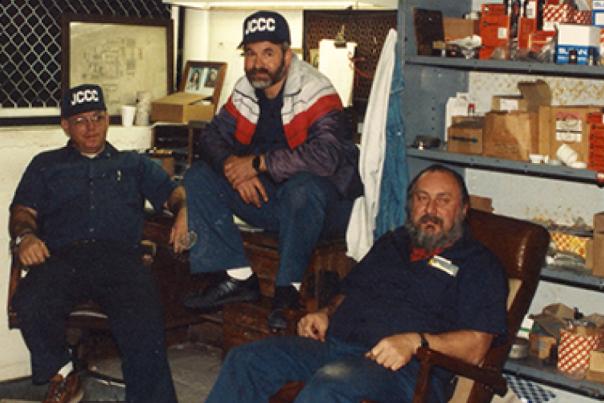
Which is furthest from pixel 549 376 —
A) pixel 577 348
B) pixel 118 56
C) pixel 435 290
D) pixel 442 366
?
pixel 118 56

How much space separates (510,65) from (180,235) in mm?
1562

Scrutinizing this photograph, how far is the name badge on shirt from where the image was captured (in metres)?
3.71

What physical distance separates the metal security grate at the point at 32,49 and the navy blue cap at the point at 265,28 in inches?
57.1

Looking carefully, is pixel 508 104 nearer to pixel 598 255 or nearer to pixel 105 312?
pixel 598 255

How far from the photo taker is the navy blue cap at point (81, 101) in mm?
4863

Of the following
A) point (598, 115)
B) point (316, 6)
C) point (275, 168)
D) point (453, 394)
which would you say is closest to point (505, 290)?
point (453, 394)

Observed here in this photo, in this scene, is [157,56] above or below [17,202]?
above

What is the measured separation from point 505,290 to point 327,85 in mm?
1272

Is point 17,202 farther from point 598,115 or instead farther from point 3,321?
point 598,115

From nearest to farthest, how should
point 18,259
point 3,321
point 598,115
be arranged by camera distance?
point 598,115 → point 18,259 → point 3,321

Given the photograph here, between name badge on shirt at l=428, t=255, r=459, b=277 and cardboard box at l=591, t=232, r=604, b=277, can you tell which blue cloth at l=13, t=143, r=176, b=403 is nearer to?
name badge on shirt at l=428, t=255, r=459, b=277

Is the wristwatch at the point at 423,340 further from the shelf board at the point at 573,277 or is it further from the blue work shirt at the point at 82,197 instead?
the blue work shirt at the point at 82,197

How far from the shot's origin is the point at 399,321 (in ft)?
12.1

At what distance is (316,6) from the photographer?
17.7 ft
